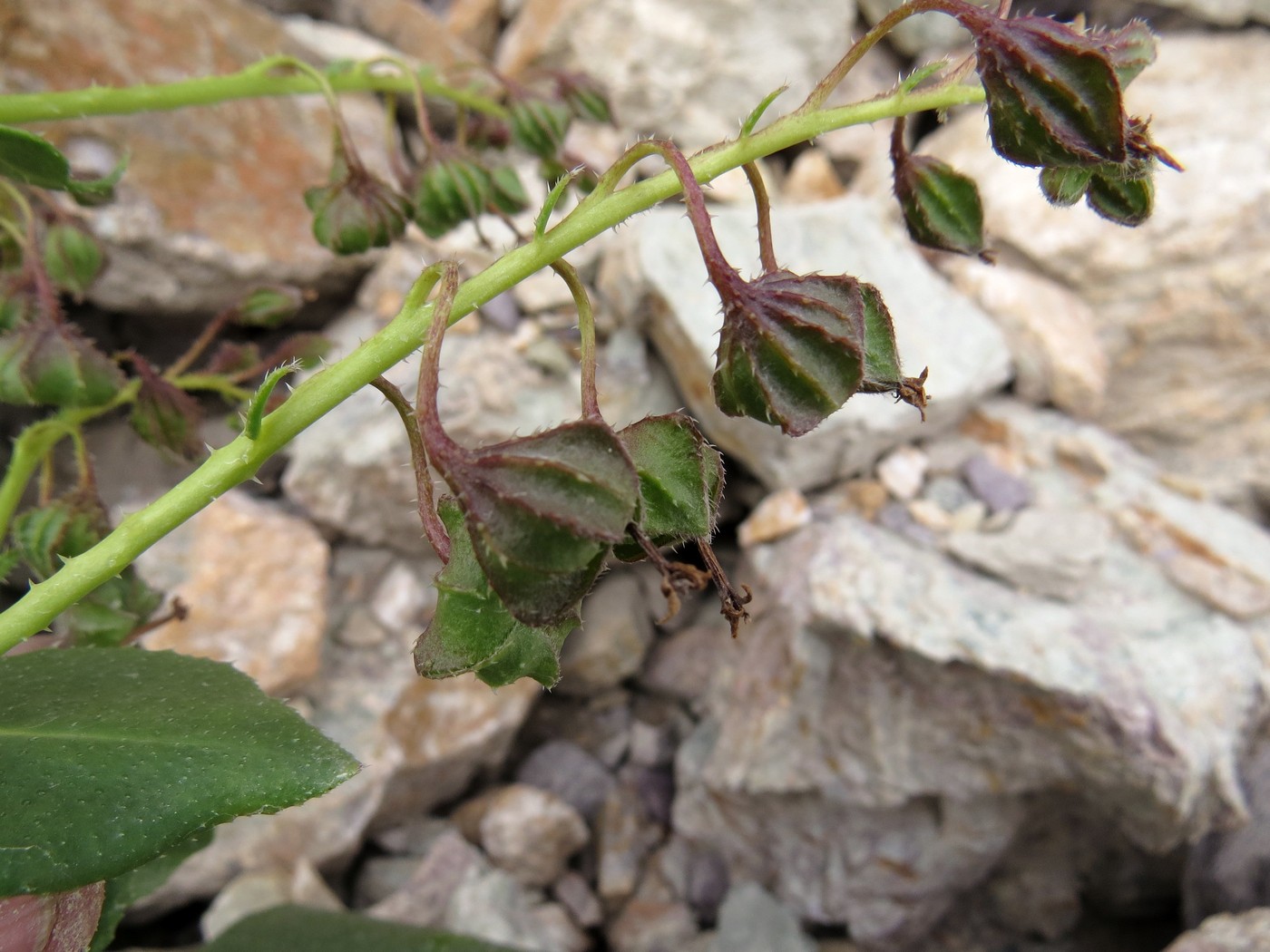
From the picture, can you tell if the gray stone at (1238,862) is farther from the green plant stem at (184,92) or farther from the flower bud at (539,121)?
the green plant stem at (184,92)

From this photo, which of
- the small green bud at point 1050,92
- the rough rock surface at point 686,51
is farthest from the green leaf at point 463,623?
the rough rock surface at point 686,51

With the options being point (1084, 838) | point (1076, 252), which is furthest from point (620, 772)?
point (1076, 252)

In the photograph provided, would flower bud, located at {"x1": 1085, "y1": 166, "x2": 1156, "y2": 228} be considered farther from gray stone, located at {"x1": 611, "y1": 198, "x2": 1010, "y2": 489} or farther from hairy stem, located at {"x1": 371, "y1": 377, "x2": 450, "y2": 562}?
gray stone, located at {"x1": 611, "y1": 198, "x2": 1010, "y2": 489}

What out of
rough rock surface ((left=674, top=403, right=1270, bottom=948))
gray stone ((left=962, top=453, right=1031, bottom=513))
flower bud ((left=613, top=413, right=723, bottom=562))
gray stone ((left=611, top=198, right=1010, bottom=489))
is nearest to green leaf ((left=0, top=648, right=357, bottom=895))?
flower bud ((left=613, top=413, right=723, bottom=562))

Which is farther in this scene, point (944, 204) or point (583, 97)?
point (583, 97)

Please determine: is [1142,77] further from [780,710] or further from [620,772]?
[620,772]

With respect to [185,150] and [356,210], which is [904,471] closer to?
[356,210]

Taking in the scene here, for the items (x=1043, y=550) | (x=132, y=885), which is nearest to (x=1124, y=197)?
(x=132, y=885)
